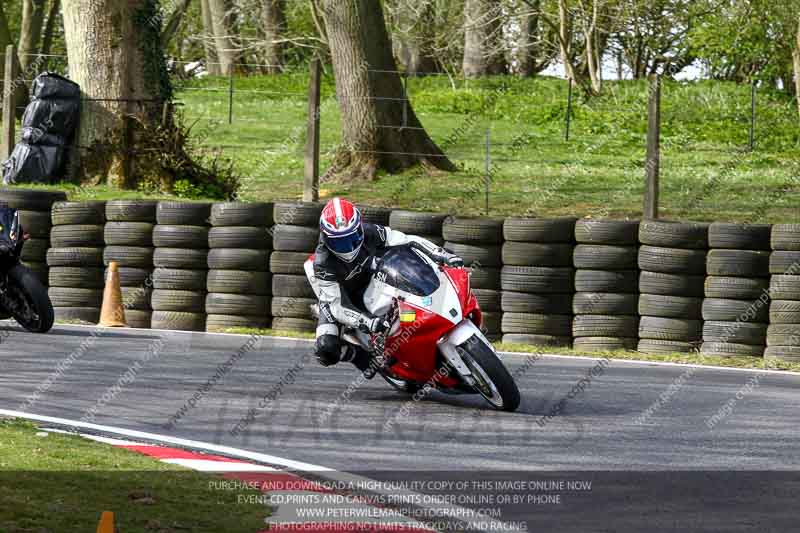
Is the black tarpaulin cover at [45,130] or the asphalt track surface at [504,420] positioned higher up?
the black tarpaulin cover at [45,130]

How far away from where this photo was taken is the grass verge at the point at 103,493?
5867 millimetres

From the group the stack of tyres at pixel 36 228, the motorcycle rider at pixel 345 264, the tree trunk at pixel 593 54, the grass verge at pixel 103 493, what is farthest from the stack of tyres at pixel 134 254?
the tree trunk at pixel 593 54

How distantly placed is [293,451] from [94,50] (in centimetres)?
1269

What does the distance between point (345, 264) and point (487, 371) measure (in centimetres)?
135

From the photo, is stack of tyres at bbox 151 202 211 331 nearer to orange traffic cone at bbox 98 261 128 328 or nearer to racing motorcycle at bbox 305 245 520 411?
orange traffic cone at bbox 98 261 128 328

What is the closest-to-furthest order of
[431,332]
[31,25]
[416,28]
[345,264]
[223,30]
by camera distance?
[431,332] < [345,264] < [31,25] < [416,28] < [223,30]

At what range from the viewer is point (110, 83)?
1948cm

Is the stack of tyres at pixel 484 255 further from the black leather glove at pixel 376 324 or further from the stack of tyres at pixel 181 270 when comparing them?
the black leather glove at pixel 376 324

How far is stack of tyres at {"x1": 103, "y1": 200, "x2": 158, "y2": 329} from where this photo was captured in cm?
1519

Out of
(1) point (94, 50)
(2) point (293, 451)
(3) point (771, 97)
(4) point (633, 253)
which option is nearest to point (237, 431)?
(2) point (293, 451)

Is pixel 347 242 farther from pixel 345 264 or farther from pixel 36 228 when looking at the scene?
pixel 36 228

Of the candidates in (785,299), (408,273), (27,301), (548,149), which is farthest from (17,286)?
(548,149)

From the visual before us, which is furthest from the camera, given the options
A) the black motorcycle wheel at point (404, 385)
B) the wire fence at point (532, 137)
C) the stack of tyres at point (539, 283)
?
the wire fence at point (532, 137)

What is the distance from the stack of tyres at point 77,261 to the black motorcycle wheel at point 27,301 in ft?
7.13
